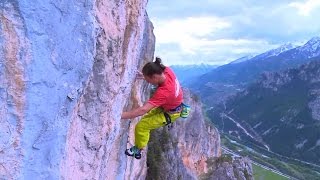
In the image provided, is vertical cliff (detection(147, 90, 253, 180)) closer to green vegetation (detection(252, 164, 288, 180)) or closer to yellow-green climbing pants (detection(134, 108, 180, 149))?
yellow-green climbing pants (detection(134, 108, 180, 149))

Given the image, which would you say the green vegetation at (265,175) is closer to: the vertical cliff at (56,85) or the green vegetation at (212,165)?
the green vegetation at (212,165)

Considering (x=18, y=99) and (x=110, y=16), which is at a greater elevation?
(x=110, y=16)

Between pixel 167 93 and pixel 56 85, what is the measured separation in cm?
363

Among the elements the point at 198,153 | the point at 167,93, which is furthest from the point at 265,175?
the point at 167,93

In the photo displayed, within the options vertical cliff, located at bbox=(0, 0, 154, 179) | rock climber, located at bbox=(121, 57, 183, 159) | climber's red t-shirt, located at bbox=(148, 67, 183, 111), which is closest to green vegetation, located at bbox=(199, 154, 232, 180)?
rock climber, located at bbox=(121, 57, 183, 159)

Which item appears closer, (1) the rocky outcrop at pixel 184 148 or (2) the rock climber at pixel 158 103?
(2) the rock climber at pixel 158 103

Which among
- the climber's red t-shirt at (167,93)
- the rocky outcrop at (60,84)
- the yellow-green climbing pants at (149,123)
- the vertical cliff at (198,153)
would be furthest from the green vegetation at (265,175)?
the rocky outcrop at (60,84)

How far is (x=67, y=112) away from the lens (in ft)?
31.0

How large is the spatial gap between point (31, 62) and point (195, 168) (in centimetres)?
4966

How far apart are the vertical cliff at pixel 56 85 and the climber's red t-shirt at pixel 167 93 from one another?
3.50 ft

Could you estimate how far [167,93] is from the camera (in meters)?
12.0

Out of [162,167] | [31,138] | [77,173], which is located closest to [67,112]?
[31,138]

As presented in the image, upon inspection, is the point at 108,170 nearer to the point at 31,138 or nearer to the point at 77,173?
the point at 77,173

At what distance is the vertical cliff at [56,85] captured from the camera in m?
8.34
